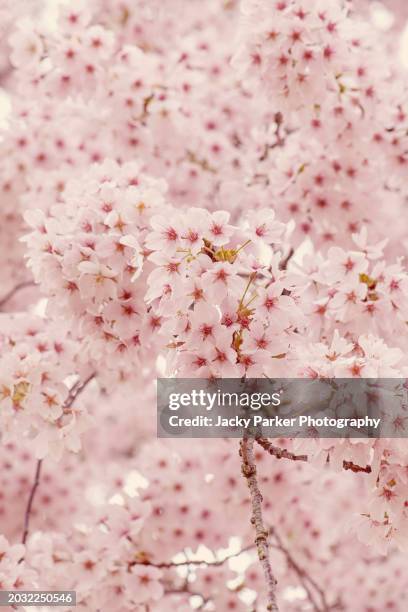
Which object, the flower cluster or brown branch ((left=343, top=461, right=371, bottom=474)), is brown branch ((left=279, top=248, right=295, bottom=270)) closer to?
the flower cluster

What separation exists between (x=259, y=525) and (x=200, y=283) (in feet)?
3.01

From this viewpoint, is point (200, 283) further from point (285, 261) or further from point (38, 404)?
point (285, 261)

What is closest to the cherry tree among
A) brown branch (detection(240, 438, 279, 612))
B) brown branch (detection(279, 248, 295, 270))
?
brown branch (detection(240, 438, 279, 612))

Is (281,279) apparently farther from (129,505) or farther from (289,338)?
(129,505)

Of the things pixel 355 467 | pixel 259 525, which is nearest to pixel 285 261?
pixel 355 467

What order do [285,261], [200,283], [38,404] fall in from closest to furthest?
[200,283] < [38,404] < [285,261]

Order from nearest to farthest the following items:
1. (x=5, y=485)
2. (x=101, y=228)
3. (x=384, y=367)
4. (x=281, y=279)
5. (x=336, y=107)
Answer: (x=384, y=367) < (x=281, y=279) < (x=101, y=228) < (x=336, y=107) < (x=5, y=485)

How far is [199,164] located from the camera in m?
5.94

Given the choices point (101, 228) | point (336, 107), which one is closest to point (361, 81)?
point (336, 107)

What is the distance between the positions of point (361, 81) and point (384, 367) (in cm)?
236

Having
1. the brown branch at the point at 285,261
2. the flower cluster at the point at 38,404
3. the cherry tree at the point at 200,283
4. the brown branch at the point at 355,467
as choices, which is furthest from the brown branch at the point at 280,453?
the brown branch at the point at 285,261

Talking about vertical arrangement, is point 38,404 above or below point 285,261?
below

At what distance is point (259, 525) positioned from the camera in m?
2.99

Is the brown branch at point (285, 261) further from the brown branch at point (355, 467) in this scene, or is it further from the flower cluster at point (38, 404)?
the brown branch at point (355, 467)
